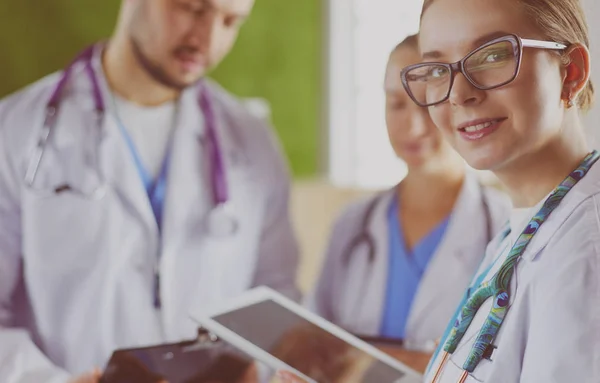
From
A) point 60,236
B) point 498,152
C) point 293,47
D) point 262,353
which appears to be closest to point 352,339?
point 262,353

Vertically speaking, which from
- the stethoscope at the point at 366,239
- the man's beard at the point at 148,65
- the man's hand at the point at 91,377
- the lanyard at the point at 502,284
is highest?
the man's beard at the point at 148,65

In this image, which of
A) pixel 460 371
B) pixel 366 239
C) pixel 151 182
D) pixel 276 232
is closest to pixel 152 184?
pixel 151 182

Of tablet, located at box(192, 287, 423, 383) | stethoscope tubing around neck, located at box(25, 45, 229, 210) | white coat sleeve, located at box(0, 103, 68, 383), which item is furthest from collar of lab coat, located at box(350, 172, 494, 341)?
white coat sleeve, located at box(0, 103, 68, 383)

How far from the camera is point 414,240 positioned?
958 mm

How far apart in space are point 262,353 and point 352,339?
14 cm

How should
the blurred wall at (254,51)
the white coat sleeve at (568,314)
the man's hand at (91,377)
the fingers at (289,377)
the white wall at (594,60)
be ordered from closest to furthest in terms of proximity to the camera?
the white coat sleeve at (568,314) → the white wall at (594,60) → the fingers at (289,377) → the man's hand at (91,377) → the blurred wall at (254,51)

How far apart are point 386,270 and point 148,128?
0.44 meters

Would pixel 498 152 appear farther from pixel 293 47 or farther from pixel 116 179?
pixel 293 47

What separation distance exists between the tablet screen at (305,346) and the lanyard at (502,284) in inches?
8.2

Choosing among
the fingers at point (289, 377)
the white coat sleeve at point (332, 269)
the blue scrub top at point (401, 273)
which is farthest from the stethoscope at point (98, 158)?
the fingers at point (289, 377)

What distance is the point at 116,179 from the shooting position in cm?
100

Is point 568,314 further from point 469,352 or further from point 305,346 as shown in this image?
point 305,346

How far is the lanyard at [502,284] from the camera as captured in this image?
0.54 meters

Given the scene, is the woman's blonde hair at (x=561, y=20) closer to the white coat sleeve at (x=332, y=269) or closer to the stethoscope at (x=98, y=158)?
the white coat sleeve at (x=332, y=269)
